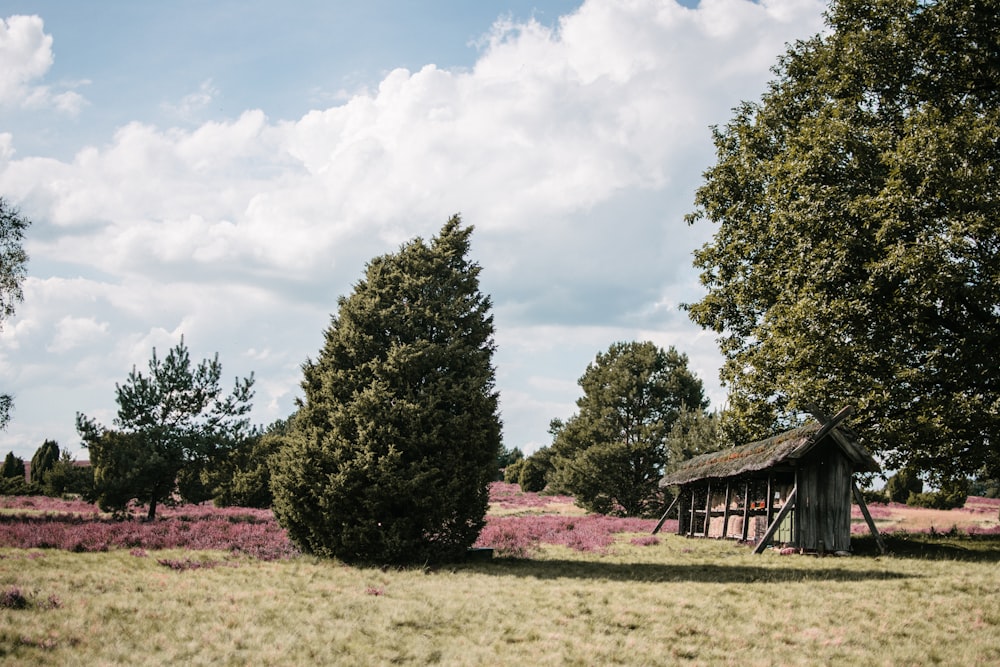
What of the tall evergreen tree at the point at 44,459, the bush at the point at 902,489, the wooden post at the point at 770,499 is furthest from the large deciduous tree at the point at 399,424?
the bush at the point at 902,489

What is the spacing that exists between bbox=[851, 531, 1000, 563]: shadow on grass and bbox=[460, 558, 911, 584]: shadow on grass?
475 cm

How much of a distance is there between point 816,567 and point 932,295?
308 inches

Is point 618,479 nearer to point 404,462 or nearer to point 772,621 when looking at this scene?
point 404,462

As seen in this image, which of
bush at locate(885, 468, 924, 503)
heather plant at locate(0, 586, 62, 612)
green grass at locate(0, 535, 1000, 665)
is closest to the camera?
green grass at locate(0, 535, 1000, 665)

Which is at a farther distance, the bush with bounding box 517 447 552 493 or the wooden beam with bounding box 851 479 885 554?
the bush with bounding box 517 447 552 493

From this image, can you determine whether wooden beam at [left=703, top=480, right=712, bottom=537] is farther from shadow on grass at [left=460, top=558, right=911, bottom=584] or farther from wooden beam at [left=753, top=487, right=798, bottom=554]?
shadow on grass at [left=460, top=558, right=911, bottom=584]

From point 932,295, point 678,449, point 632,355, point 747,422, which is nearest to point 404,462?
point 747,422

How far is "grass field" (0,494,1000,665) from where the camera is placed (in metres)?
8.70

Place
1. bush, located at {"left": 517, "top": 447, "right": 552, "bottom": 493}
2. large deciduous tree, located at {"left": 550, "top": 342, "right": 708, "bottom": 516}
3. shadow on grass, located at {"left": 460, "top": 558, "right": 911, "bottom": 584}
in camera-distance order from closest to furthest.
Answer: shadow on grass, located at {"left": 460, "top": 558, "right": 911, "bottom": 584}, large deciduous tree, located at {"left": 550, "top": 342, "right": 708, "bottom": 516}, bush, located at {"left": 517, "top": 447, "right": 552, "bottom": 493}

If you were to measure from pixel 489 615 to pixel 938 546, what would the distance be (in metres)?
18.2

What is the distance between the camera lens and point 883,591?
13250mm

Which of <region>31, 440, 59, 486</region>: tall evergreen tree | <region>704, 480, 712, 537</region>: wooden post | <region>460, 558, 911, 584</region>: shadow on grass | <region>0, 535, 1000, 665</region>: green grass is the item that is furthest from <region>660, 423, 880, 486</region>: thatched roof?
<region>31, 440, 59, 486</region>: tall evergreen tree

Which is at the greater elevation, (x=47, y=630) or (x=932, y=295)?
(x=932, y=295)

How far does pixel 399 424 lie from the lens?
673 inches
